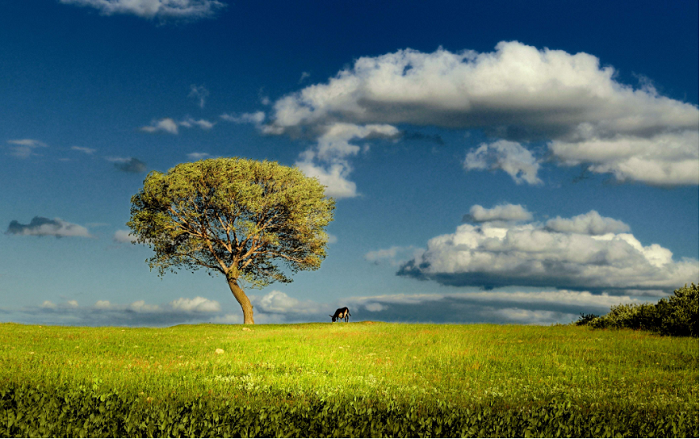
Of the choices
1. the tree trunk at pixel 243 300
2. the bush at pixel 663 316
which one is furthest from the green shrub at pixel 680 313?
the tree trunk at pixel 243 300

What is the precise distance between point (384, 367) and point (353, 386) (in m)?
3.36

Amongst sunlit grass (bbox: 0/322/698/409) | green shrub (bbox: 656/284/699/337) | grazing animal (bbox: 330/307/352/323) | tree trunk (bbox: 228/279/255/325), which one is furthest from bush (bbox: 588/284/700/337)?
tree trunk (bbox: 228/279/255/325)

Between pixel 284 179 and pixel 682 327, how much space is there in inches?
1147

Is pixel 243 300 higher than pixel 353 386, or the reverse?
pixel 243 300

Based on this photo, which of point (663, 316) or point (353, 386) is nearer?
point (353, 386)

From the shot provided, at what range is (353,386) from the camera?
11742 millimetres

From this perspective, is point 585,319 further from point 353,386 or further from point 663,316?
point 353,386

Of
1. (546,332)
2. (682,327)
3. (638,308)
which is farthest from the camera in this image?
(638,308)

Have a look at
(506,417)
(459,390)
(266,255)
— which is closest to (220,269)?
(266,255)

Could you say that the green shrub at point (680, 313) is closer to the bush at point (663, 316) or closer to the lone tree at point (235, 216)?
the bush at point (663, 316)

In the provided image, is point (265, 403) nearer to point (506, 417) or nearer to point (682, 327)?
point (506, 417)

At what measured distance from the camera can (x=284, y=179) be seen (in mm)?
42562

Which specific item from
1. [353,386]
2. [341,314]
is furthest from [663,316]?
[341,314]

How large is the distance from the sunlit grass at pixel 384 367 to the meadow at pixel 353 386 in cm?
5
